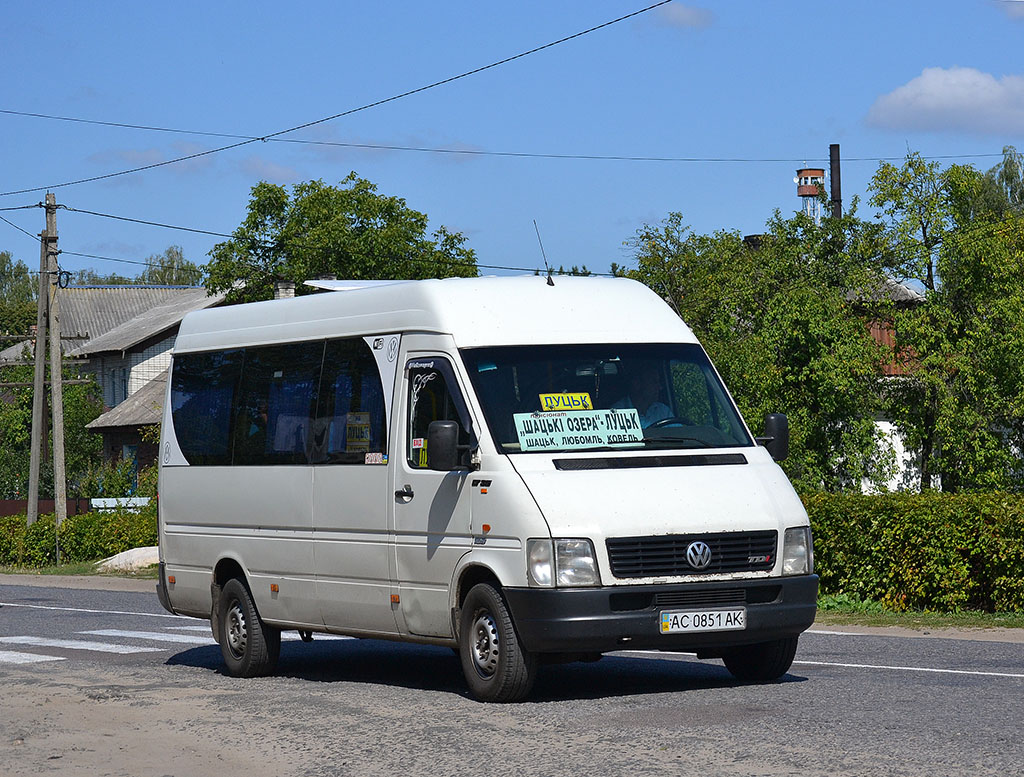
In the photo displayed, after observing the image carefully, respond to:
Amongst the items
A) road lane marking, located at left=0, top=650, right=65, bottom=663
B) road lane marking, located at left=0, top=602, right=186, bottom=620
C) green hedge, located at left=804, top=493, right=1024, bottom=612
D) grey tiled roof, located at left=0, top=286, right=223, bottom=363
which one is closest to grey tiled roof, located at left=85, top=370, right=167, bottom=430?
grey tiled roof, located at left=0, top=286, right=223, bottom=363

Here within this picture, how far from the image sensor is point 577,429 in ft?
34.9

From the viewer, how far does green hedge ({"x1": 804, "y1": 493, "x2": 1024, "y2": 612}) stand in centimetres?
1683

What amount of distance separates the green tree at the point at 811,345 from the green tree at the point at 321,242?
18659 mm

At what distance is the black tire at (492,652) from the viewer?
10102 mm

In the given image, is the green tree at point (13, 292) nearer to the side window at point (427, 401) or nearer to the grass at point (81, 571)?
the grass at point (81, 571)

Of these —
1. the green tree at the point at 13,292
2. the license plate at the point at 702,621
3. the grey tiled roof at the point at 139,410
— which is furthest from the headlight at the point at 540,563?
the green tree at the point at 13,292

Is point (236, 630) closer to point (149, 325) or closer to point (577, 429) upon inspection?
point (577, 429)

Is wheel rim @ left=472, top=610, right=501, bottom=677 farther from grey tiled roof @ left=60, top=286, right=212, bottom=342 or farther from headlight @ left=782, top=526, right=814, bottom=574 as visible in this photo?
grey tiled roof @ left=60, top=286, right=212, bottom=342

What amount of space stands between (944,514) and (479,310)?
7881 millimetres

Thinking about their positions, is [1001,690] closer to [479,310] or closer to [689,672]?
[689,672]

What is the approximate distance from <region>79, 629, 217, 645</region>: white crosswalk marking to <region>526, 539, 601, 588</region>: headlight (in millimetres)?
7709

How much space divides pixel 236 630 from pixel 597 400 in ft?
13.6

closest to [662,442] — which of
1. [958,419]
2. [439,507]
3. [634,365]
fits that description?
[634,365]

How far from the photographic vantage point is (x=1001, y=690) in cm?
1035
